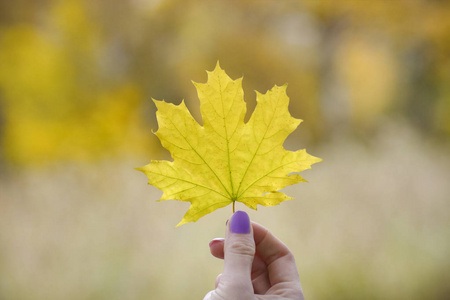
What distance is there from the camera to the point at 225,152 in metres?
0.81

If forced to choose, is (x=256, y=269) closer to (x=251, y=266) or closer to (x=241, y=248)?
(x=251, y=266)

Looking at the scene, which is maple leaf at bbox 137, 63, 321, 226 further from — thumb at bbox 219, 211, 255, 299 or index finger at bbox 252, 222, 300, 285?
index finger at bbox 252, 222, 300, 285

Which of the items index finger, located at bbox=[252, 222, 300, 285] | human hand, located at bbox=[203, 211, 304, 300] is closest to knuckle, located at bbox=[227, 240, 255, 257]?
human hand, located at bbox=[203, 211, 304, 300]

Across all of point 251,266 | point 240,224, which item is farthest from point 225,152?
point 251,266

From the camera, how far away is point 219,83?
29.9 inches

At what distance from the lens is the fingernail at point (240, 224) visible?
2.60 ft

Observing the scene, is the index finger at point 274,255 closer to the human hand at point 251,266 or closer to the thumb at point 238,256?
the human hand at point 251,266

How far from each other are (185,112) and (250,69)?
53.9 inches

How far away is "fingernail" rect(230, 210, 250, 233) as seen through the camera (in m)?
Result: 0.79

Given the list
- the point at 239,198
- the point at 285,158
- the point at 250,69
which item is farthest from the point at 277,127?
the point at 250,69

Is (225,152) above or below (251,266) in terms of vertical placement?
above

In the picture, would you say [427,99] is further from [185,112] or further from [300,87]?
[185,112]

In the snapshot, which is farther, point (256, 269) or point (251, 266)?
point (256, 269)

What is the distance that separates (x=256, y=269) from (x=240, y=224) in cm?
26
